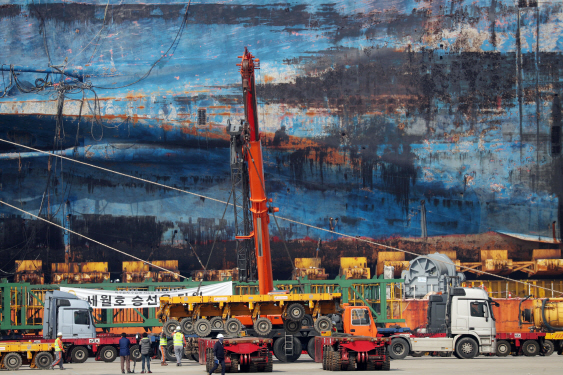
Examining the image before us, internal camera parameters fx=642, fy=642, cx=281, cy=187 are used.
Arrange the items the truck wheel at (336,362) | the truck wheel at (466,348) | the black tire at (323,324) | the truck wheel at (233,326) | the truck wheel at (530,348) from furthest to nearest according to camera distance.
Result: the truck wheel at (530,348) < the truck wheel at (466,348) < the truck wheel at (233,326) < the black tire at (323,324) < the truck wheel at (336,362)

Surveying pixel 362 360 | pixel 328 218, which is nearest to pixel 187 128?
pixel 328 218

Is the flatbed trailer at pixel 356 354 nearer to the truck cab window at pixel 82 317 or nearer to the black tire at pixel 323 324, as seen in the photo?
the black tire at pixel 323 324

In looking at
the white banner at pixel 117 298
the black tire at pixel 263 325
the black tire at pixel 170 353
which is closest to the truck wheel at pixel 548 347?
the black tire at pixel 263 325

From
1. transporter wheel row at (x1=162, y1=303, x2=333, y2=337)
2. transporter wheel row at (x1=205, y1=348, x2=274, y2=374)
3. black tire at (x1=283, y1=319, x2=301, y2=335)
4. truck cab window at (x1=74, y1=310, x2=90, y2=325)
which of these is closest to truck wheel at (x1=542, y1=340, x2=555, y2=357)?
transporter wheel row at (x1=162, y1=303, x2=333, y2=337)

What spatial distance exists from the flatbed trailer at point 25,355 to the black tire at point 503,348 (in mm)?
14999

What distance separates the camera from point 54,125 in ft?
136

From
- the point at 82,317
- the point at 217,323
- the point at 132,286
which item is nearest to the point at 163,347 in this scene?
the point at 217,323

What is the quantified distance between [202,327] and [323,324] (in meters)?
3.57

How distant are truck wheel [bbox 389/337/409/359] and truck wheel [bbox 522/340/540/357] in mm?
4344

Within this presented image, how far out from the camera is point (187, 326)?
19.2 metres

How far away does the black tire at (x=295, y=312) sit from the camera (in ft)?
63.3

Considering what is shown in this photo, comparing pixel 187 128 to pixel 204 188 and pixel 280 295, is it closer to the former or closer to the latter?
pixel 204 188

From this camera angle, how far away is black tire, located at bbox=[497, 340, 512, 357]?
892 inches

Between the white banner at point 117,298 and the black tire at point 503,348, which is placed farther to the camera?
the white banner at point 117,298
